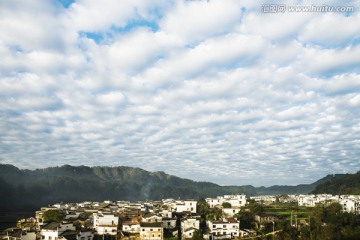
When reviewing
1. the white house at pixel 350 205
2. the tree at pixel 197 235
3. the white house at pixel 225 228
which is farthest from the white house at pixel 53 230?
the white house at pixel 350 205

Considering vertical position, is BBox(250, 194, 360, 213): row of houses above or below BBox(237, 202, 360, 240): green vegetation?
above

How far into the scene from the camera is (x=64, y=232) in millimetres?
43750

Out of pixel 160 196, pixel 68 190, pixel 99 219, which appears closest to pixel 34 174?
pixel 68 190

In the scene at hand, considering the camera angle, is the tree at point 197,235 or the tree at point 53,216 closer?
the tree at point 197,235

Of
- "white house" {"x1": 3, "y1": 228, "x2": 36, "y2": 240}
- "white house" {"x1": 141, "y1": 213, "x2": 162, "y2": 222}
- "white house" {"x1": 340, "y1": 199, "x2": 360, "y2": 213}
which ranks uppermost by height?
"white house" {"x1": 340, "y1": 199, "x2": 360, "y2": 213}

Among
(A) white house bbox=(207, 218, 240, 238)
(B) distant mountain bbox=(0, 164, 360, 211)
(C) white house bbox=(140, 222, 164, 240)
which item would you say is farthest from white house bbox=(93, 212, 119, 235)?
(B) distant mountain bbox=(0, 164, 360, 211)

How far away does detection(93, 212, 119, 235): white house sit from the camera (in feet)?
157

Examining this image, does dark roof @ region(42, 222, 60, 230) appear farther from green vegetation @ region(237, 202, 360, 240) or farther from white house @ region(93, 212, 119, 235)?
green vegetation @ region(237, 202, 360, 240)

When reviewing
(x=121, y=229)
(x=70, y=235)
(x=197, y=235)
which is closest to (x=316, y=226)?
(x=197, y=235)

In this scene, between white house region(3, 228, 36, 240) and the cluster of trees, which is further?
the cluster of trees

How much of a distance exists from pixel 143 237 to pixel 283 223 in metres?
21.4

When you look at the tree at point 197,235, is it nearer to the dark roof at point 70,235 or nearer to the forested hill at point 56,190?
the dark roof at point 70,235

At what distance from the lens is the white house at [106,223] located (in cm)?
4791

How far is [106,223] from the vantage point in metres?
49.7
